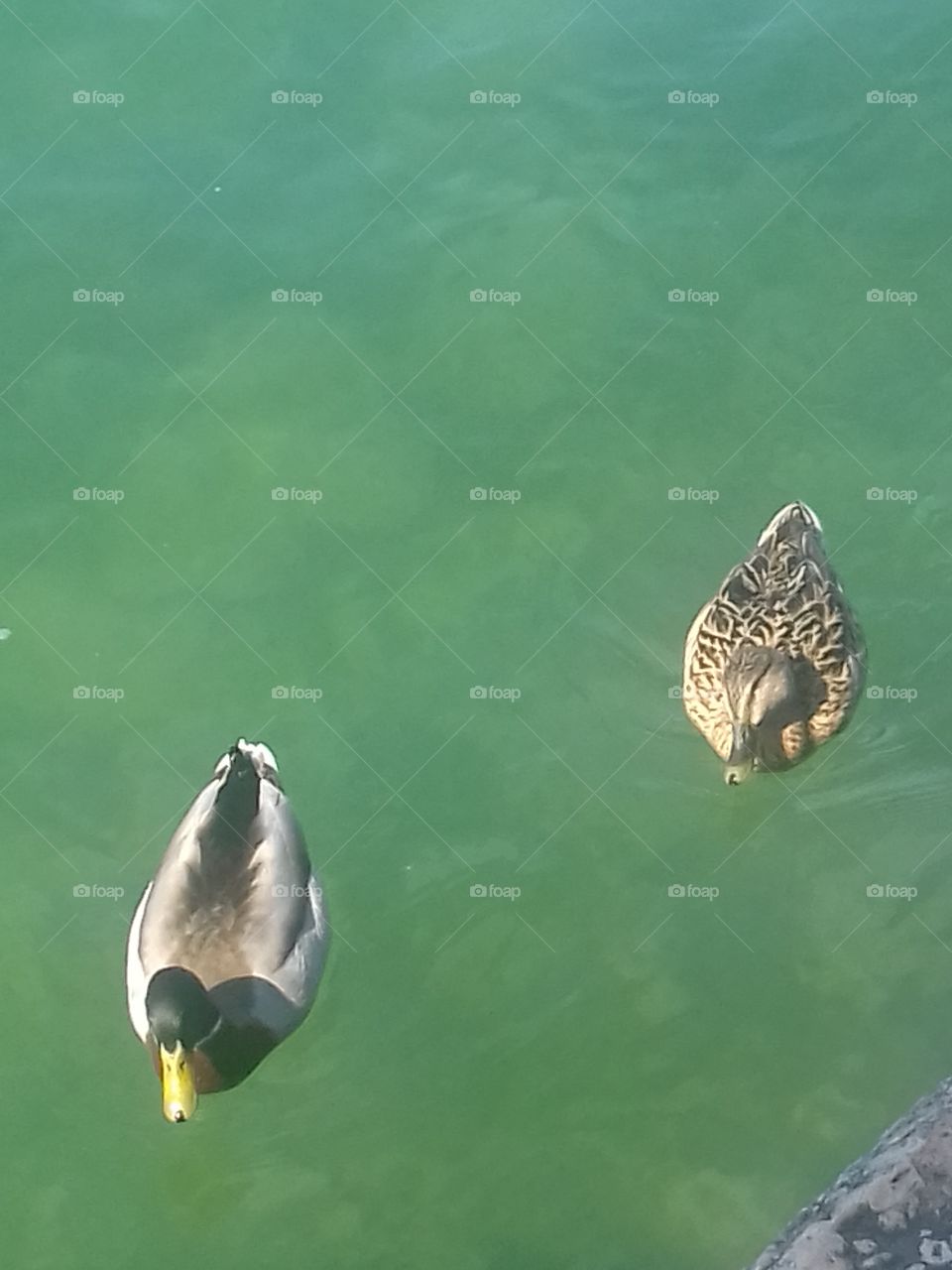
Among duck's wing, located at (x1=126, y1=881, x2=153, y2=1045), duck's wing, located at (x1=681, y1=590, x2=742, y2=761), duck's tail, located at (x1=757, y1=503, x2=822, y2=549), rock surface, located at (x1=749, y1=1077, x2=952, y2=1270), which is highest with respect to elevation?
duck's tail, located at (x1=757, y1=503, x2=822, y2=549)

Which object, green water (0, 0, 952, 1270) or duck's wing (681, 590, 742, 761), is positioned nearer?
green water (0, 0, 952, 1270)

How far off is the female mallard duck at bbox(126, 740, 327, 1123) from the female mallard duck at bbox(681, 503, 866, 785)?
1.49 m

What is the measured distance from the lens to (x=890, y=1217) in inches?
134

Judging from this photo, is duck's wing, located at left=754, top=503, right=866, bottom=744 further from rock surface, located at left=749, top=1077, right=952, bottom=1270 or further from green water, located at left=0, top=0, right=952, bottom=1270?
rock surface, located at left=749, top=1077, right=952, bottom=1270

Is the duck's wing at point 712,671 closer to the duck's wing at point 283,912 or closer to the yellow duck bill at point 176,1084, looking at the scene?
the duck's wing at point 283,912

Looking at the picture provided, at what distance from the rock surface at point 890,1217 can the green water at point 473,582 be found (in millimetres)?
780

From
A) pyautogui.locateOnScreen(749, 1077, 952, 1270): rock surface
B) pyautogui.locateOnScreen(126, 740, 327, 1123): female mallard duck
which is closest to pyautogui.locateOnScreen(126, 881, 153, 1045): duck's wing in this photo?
pyautogui.locateOnScreen(126, 740, 327, 1123): female mallard duck

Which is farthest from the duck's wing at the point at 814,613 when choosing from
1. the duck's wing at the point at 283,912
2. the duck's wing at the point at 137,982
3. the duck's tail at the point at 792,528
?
the duck's wing at the point at 137,982

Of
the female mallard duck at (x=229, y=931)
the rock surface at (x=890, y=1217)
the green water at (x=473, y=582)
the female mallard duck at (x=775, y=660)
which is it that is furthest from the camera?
the female mallard duck at (x=775, y=660)

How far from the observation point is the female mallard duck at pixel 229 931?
416 cm

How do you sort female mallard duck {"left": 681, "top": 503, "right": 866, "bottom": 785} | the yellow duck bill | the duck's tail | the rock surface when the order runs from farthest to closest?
1. the duck's tail
2. female mallard duck {"left": 681, "top": 503, "right": 866, "bottom": 785}
3. the yellow duck bill
4. the rock surface

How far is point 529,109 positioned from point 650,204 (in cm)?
74

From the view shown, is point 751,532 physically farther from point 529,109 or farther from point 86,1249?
point 86,1249

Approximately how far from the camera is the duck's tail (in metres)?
4.77
